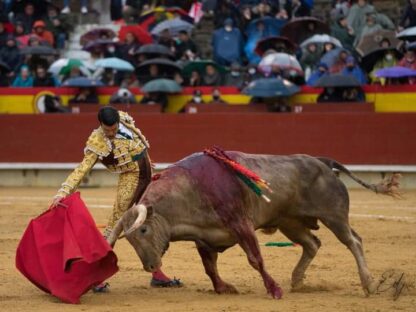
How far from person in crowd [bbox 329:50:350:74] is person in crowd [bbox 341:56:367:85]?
0.04m

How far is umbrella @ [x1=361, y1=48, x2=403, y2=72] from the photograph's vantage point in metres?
Answer: 15.1

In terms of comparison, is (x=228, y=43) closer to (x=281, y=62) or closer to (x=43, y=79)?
(x=281, y=62)

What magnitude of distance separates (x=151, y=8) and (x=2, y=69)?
2.70 meters

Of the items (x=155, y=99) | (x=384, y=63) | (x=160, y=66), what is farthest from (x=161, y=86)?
(x=384, y=63)

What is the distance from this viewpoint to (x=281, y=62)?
49.1 feet

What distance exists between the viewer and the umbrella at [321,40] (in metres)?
15.5

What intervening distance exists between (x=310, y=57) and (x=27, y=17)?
5.02 metres

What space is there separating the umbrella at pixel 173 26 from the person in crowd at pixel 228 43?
673 mm

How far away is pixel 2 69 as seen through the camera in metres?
17.1

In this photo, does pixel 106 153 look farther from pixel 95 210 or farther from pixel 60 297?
pixel 95 210

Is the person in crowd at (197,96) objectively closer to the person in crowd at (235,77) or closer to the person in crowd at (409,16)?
the person in crowd at (235,77)

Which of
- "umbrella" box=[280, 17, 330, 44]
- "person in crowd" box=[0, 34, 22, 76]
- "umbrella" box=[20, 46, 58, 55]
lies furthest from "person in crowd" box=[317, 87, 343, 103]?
"person in crowd" box=[0, 34, 22, 76]

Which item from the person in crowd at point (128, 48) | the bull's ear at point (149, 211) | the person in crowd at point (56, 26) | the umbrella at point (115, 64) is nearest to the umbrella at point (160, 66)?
the umbrella at point (115, 64)

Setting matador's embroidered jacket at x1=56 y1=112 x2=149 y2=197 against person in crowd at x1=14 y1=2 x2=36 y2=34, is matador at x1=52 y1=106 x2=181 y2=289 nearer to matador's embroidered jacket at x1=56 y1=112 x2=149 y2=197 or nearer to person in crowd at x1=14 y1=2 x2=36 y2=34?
matador's embroidered jacket at x1=56 y1=112 x2=149 y2=197
